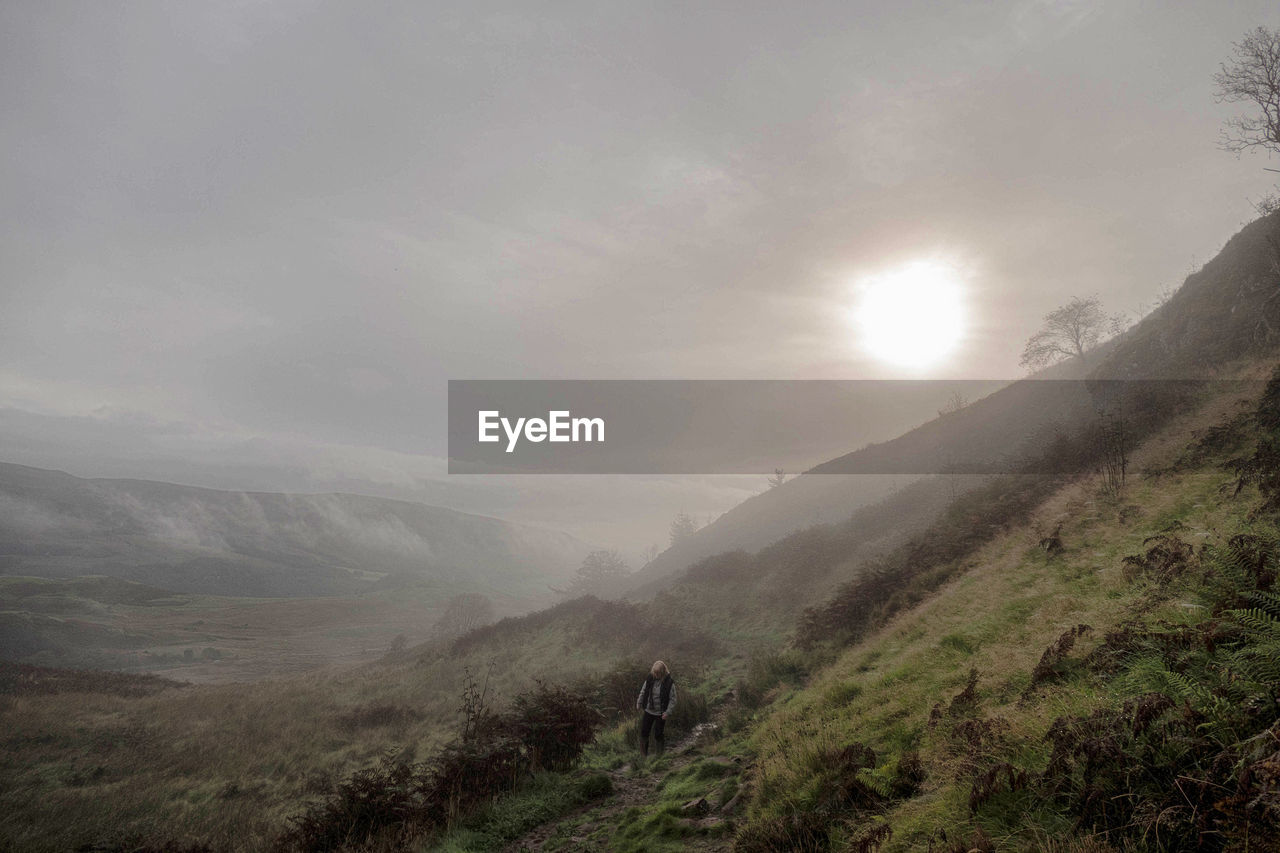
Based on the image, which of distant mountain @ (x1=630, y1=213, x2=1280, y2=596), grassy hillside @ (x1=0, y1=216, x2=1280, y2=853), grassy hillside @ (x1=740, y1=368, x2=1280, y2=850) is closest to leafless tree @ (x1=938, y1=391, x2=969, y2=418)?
distant mountain @ (x1=630, y1=213, x2=1280, y2=596)

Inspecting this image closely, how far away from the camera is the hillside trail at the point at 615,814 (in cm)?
716

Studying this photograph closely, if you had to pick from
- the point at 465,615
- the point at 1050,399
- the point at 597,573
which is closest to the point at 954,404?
the point at 1050,399

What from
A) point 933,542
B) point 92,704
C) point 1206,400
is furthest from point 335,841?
point 92,704

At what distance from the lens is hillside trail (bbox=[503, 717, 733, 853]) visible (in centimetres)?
716

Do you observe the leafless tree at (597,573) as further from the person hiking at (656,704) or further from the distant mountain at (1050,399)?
the person hiking at (656,704)

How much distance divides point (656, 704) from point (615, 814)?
9.99 ft

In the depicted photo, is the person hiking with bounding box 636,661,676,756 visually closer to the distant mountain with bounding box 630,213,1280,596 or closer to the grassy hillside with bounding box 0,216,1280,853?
the grassy hillside with bounding box 0,216,1280,853

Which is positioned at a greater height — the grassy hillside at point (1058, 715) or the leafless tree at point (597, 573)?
the grassy hillside at point (1058, 715)

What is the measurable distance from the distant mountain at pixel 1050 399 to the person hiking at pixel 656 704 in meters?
21.9

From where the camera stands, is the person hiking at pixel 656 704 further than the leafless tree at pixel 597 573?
No

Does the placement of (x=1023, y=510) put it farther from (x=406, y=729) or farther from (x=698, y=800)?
(x=406, y=729)

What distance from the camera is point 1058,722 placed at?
4324mm

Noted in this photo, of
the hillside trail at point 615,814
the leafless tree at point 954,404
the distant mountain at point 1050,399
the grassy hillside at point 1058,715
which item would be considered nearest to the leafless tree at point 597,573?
the distant mountain at point 1050,399

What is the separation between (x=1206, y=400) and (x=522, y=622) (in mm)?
36236
